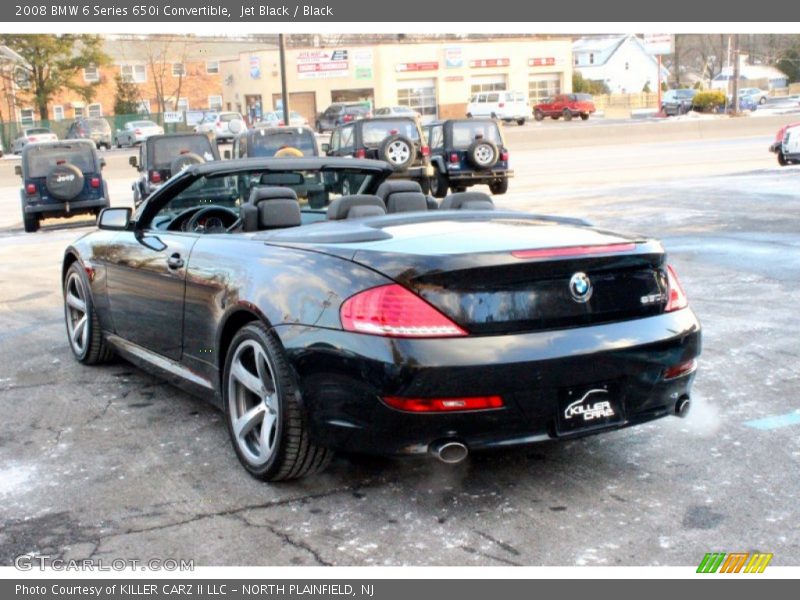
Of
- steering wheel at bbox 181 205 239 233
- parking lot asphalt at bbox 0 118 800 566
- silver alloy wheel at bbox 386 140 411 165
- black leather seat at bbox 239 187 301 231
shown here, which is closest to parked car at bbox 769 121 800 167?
silver alloy wheel at bbox 386 140 411 165

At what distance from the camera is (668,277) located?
15.1 feet

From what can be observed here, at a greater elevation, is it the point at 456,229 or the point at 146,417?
the point at 456,229

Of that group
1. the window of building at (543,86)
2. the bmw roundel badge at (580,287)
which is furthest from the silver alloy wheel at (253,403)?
the window of building at (543,86)

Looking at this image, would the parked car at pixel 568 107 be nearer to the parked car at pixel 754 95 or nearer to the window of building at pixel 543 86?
the parked car at pixel 754 95

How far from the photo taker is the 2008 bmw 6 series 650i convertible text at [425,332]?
3.97 m

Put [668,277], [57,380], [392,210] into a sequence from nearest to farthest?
1. [668,277]
2. [392,210]
3. [57,380]

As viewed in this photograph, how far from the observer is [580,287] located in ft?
13.7

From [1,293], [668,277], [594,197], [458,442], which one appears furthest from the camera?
[594,197]

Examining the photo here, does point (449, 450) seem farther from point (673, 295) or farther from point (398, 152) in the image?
point (398, 152)

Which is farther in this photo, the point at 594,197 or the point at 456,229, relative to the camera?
the point at 594,197

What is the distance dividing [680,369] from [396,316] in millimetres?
1297

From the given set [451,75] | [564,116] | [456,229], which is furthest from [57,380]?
[451,75]
